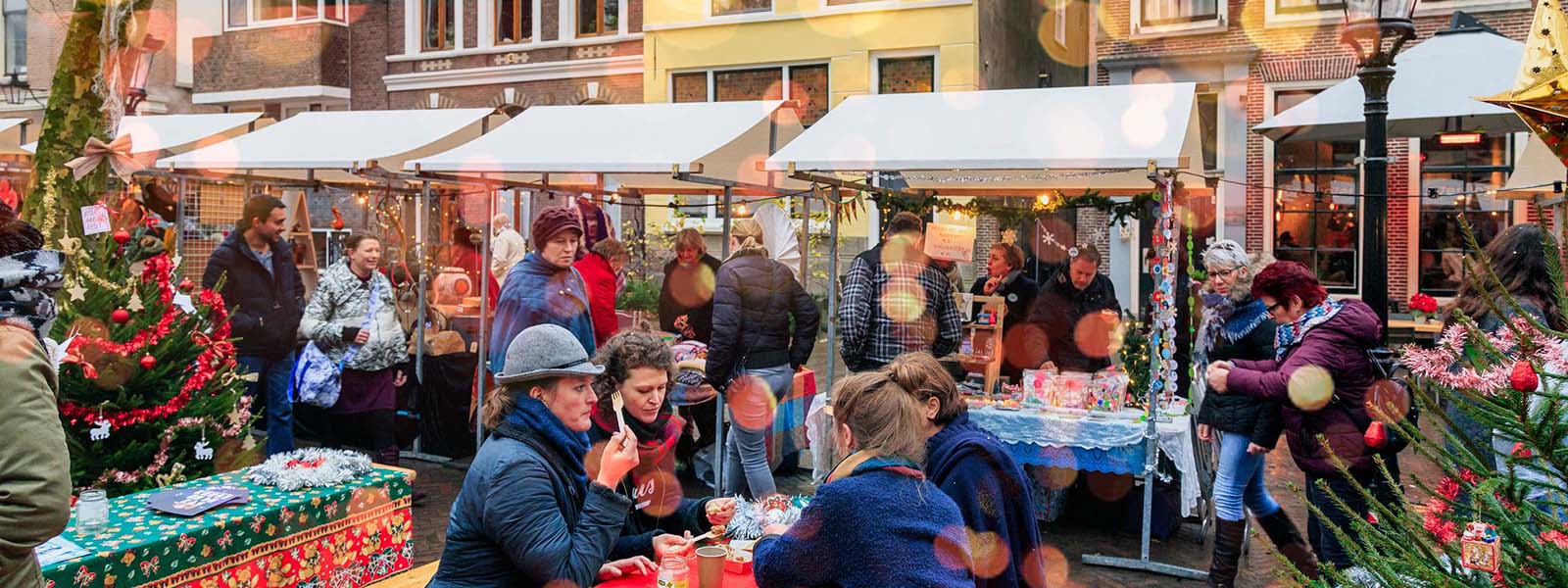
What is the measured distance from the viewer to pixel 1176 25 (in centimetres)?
1620

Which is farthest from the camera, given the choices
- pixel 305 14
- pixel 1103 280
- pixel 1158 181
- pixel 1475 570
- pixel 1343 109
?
pixel 305 14

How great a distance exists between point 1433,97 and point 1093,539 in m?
3.96

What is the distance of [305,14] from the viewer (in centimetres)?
2077

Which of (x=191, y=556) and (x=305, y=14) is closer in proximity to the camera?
(x=191, y=556)

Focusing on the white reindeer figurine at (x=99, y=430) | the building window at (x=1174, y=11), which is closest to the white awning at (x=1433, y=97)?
the white reindeer figurine at (x=99, y=430)

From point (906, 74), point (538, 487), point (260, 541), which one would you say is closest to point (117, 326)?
point (260, 541)

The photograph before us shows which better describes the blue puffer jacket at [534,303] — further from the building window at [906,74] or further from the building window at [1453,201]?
the building window at [1453,201]

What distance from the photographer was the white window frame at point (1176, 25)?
15.9 m

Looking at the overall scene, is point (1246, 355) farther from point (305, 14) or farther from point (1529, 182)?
point (305, 14)

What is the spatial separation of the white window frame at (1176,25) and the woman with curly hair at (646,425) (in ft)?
46.6

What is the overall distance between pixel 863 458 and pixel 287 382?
5.22 meters

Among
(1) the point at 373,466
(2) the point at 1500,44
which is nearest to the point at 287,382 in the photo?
(1) the point at 373,466

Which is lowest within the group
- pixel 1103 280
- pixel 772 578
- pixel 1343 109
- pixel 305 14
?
pixel 772 578

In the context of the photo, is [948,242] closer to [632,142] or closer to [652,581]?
[632,142]
